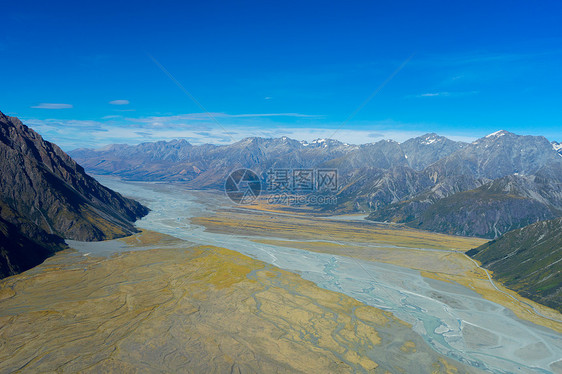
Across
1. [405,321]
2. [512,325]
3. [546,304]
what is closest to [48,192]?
[405,321]

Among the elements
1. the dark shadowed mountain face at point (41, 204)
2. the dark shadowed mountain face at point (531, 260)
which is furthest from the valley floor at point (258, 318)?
the dark shadowed mountain face at point (41, 204)

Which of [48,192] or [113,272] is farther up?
[48,192]

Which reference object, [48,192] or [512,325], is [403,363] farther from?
[48,192]

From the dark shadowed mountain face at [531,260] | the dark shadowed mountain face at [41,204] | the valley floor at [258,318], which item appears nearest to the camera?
the valley floor at [258,318]

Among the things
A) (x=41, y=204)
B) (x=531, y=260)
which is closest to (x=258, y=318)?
(x=531, y=260)

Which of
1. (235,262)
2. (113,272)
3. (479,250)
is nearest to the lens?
(113,272)

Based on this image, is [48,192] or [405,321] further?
[48,192]

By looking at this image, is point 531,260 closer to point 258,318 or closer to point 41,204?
point 258,318

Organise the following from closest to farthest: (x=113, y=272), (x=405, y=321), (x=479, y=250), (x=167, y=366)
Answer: (x=167, y=366), (x=405, y=321), (x=113, y=272), (x=479, y=250)

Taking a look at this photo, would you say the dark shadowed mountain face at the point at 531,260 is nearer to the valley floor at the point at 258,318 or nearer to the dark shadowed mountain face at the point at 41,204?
the valley floor at the point at 258,318
